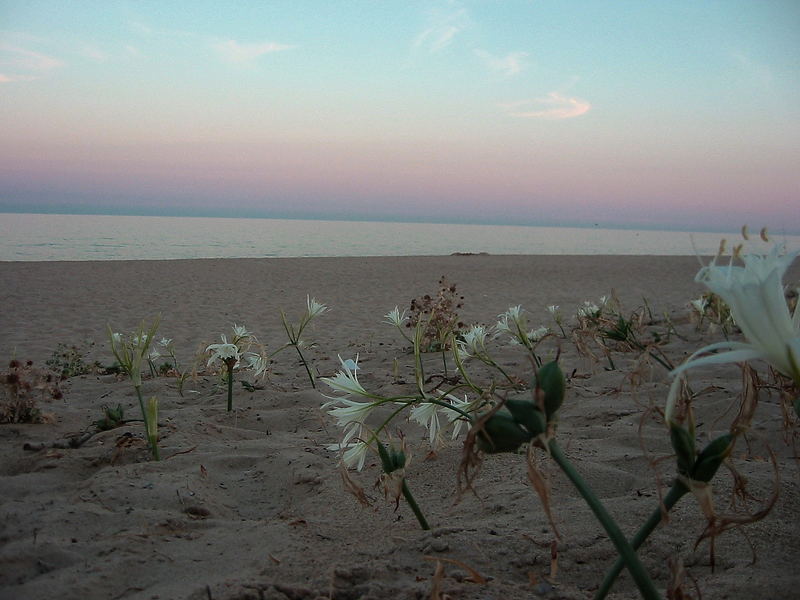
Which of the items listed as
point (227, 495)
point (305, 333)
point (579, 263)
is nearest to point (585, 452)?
point (227, 495)

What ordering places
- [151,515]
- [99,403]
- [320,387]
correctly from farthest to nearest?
[320,387] < [99,403] < [151,515]

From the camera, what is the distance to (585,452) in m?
2.06

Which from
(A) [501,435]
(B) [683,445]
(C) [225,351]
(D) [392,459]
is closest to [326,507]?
(D) [392,459]

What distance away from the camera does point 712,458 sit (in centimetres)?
67

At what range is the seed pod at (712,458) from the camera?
663 mm

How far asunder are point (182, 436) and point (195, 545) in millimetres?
1083

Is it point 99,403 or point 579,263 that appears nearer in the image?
point 99,403

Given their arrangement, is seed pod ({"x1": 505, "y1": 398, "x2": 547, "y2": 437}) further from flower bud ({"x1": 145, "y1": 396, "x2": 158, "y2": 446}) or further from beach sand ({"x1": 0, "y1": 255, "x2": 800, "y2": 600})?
flower bud ({"x1": 145, "y1": 396, "x2": 158, "y2": 446})

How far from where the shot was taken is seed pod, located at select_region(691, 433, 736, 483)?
663 mm

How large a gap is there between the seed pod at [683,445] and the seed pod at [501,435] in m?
0.16

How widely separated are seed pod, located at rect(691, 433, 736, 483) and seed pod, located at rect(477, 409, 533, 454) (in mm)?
191

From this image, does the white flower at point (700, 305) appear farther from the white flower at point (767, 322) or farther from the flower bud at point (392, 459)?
the white flower at point (767, 322)

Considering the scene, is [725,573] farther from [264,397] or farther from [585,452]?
[264,397]

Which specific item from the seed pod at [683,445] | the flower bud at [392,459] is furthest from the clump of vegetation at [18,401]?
the seed pod at [683,445]
